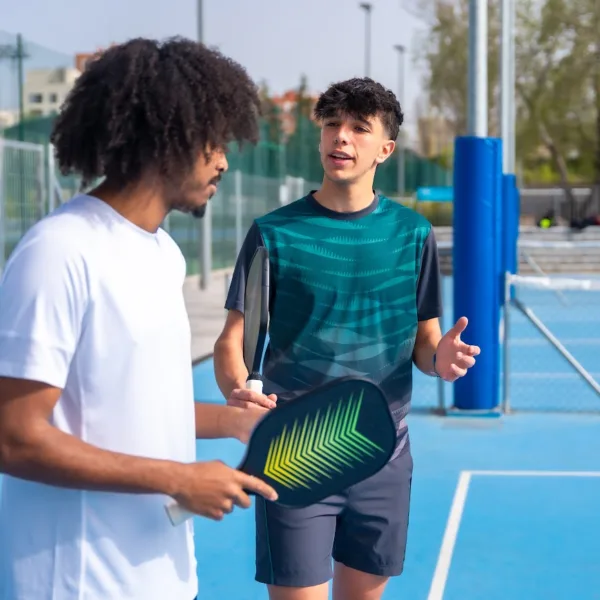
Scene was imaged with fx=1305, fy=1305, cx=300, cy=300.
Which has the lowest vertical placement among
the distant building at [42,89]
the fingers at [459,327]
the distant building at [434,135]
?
the fingers at [459,327]

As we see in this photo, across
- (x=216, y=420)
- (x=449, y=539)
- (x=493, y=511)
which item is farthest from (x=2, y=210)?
(x=216, y=420)

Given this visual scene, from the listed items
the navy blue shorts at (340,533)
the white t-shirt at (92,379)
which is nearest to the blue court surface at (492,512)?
the navy blue shorts at (340,533)

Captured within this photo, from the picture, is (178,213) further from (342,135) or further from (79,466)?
(79,466)

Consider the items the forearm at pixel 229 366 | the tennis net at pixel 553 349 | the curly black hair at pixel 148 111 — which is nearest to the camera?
the curly black hair at pixel 148 111

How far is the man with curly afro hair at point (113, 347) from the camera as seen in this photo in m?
2.20

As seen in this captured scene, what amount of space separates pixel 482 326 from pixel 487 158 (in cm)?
129

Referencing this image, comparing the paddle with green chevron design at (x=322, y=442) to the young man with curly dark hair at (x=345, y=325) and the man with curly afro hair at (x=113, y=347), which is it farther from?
the young man with curly dark hair at (x=345, y=325)

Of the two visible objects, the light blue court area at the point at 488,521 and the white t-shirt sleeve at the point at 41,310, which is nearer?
the white t-shirt sleeve at the point at 41,310

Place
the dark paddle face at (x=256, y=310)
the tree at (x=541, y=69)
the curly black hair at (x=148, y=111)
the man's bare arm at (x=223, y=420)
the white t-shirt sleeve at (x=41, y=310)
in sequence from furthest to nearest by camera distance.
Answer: the tree at (x=541, y=69)
the dark paddle face at (x=256, y=310)
the man's bare arm at (x=223, y=420)
the curly black hair at (x=148, y=111)
the white t-shirt sleeve at (x=41, y=310)

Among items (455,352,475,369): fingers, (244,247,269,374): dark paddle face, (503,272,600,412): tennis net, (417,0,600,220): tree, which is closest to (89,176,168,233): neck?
(244,247,269,374): dark paddle face

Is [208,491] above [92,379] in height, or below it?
below

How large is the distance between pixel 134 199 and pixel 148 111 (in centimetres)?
18

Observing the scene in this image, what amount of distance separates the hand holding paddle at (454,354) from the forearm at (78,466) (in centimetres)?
156

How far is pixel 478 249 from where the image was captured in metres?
10.1
